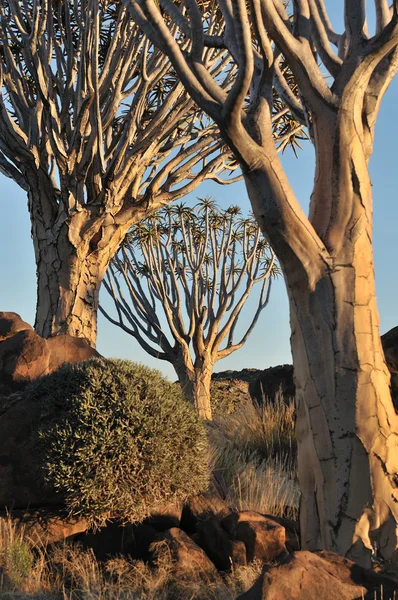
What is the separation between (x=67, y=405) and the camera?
19.5 ft

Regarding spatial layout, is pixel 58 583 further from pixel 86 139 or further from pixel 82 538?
pixel 86 139

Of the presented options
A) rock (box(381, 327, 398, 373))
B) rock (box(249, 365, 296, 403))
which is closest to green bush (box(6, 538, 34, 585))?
rock (box(381, 327, 398, 373))

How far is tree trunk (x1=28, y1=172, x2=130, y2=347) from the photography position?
33.2 feet

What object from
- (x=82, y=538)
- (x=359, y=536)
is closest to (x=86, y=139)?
(x=82, y=538)

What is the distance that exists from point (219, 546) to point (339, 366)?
1996mm

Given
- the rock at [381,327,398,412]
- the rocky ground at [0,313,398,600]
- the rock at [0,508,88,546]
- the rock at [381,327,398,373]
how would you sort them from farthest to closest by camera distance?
the rock at [381,327,398,373] < the rock at [381,327,398,412] < the rock at [0,508,88,546] < the rocky ground at [0,313,398,600]

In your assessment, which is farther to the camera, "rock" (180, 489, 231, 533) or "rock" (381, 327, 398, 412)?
"rock" (381, 327, 398, 412)

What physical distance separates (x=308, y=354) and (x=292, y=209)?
46.0 inches

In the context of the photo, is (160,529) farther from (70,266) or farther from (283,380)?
(283,380)

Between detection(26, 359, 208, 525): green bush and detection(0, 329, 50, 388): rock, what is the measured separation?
Answer: 1075 mm

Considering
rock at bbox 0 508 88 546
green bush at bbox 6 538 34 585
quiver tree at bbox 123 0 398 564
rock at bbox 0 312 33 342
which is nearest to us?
quiver tree at bbox 123 0 398 564

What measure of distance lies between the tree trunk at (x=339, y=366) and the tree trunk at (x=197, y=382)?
1058 cm

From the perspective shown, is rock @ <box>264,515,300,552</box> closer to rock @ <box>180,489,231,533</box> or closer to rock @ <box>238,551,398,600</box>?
rock @ <box>180,489,231,533</box>

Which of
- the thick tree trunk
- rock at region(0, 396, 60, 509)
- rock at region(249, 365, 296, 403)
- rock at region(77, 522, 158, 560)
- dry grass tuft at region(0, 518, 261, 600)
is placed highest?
the thick tree trunk
